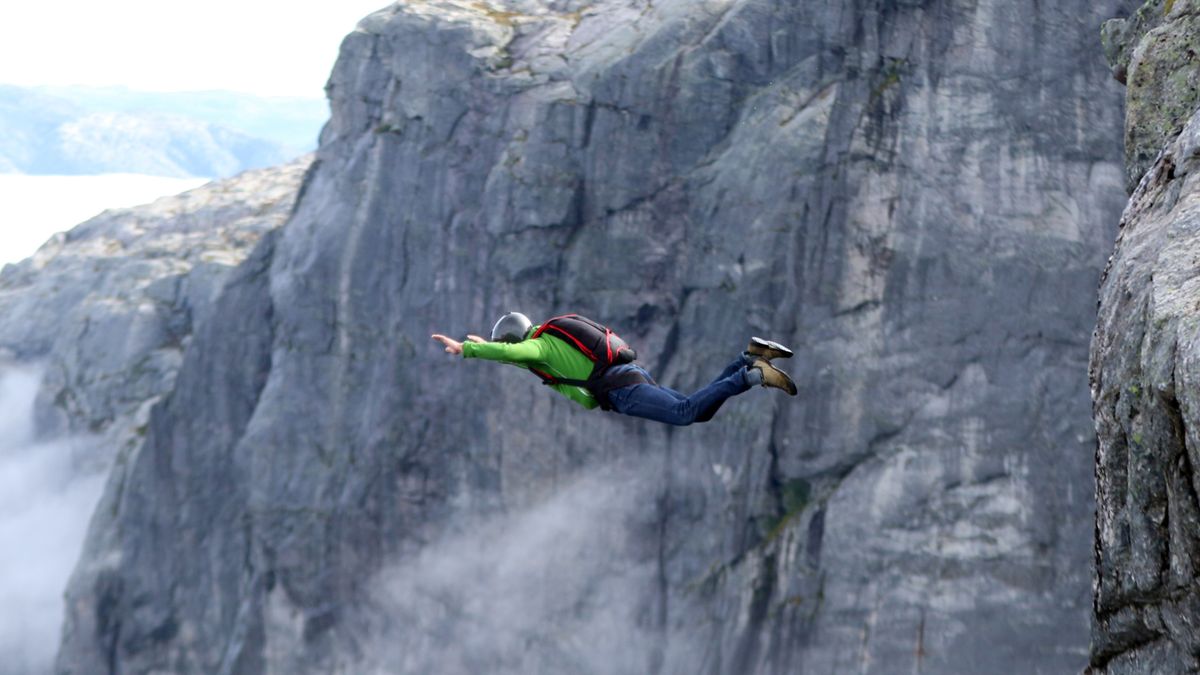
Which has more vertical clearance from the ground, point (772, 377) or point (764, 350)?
point (764, 350)

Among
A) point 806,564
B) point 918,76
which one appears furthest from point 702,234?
point 806,564

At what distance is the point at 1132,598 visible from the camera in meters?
11.6

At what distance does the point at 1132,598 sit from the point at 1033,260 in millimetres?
28723

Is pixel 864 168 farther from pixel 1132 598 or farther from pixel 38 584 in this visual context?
pixel 38 584

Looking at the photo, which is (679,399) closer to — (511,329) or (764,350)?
(764,350)

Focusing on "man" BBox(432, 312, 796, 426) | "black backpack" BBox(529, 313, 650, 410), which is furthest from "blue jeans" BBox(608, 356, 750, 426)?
"black backpack" BBox(529, 313, 650, 410)

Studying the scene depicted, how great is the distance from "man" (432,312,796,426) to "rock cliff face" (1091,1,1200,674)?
6240 millimetres

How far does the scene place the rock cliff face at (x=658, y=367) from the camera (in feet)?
128

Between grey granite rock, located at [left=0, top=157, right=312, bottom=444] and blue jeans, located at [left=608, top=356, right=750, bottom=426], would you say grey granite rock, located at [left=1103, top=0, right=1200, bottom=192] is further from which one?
grey granite rock, located at [left=0, top=157, right=312, bottom=444]

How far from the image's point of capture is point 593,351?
19125 mm

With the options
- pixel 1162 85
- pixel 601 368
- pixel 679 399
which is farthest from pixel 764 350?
pixel 1162 85

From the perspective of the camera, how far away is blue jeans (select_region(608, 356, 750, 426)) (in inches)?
710

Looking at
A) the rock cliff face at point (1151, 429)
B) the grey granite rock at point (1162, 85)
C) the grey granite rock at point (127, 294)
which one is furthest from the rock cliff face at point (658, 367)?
the rock cliff face at point (1151, 429)

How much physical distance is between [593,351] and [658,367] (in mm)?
25893
